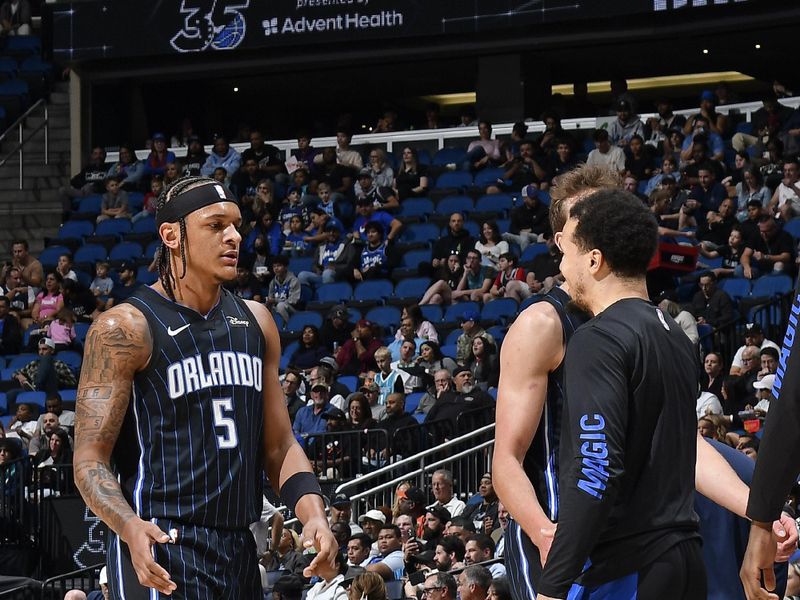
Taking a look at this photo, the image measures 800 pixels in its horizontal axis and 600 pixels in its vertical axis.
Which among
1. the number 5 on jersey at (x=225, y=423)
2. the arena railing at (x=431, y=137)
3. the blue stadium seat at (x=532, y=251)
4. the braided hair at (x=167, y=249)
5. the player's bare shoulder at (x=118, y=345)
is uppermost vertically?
the arena railing at (x=431, y=137)

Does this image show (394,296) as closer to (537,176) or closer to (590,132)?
(537,176)

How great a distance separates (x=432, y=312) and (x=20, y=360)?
560 centimetres

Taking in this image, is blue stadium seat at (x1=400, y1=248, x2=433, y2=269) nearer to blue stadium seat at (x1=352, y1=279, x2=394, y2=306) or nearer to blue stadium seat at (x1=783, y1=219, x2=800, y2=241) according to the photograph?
blue stadium seat at (x1=352, y1=279, x2=394, y2=306)

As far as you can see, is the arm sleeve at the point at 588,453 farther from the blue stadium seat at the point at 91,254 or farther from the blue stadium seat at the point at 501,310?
the blue stadium seat at the point at 91,254

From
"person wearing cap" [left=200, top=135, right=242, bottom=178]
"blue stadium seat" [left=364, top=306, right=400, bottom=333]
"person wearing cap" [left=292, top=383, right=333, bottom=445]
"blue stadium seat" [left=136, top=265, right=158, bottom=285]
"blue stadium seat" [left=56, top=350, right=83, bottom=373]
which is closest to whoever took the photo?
"person wearing cap" [left=292, top=383, right=333, bottom=445]

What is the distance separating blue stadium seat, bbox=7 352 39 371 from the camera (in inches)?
745

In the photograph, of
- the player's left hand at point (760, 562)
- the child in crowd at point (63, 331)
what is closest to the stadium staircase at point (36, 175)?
the child in crowd at point (63, 331)

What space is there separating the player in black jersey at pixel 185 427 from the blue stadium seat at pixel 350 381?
38.6 ft

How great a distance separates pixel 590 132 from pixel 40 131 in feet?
32.1

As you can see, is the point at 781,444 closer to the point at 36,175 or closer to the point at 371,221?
the point at 371,221

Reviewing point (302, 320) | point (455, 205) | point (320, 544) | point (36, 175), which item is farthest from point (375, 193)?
point (320, 544)

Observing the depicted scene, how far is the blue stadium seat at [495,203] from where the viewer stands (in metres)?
19.5

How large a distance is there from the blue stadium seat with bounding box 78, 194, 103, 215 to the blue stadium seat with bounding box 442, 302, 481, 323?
307 inches

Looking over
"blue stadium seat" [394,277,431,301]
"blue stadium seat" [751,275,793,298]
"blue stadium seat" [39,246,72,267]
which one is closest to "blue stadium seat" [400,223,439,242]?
"blue stadium seat" [394,277,431,301]
